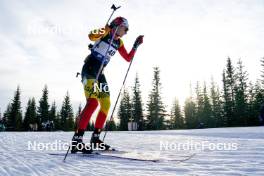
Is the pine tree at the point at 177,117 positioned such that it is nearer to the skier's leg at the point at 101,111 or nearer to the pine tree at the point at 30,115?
the pine tree at the point at 30,115

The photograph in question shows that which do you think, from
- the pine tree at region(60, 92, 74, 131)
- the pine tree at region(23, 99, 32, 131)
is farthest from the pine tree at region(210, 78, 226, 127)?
the pine tree at region(23, 99, 32, 131)

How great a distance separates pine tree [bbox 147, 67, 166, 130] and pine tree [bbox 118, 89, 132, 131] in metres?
5.14

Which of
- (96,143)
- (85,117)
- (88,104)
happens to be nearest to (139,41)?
(88,104)

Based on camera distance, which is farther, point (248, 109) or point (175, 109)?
point (175, 109)

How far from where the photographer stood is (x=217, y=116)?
6091cm

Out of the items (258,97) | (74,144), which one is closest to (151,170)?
(74,144)

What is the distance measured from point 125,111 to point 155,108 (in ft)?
29.9

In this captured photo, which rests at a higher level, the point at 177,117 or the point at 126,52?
the point at 177,117

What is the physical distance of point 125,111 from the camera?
214ft

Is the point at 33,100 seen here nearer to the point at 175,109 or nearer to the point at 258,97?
the point at 175,109

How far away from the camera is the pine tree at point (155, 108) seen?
190ft

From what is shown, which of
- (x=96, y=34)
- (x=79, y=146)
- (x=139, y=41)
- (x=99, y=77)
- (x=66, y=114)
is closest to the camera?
(x=79, y=146)

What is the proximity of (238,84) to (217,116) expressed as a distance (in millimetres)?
8624

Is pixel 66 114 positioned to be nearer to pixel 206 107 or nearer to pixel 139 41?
pixel 206 107
